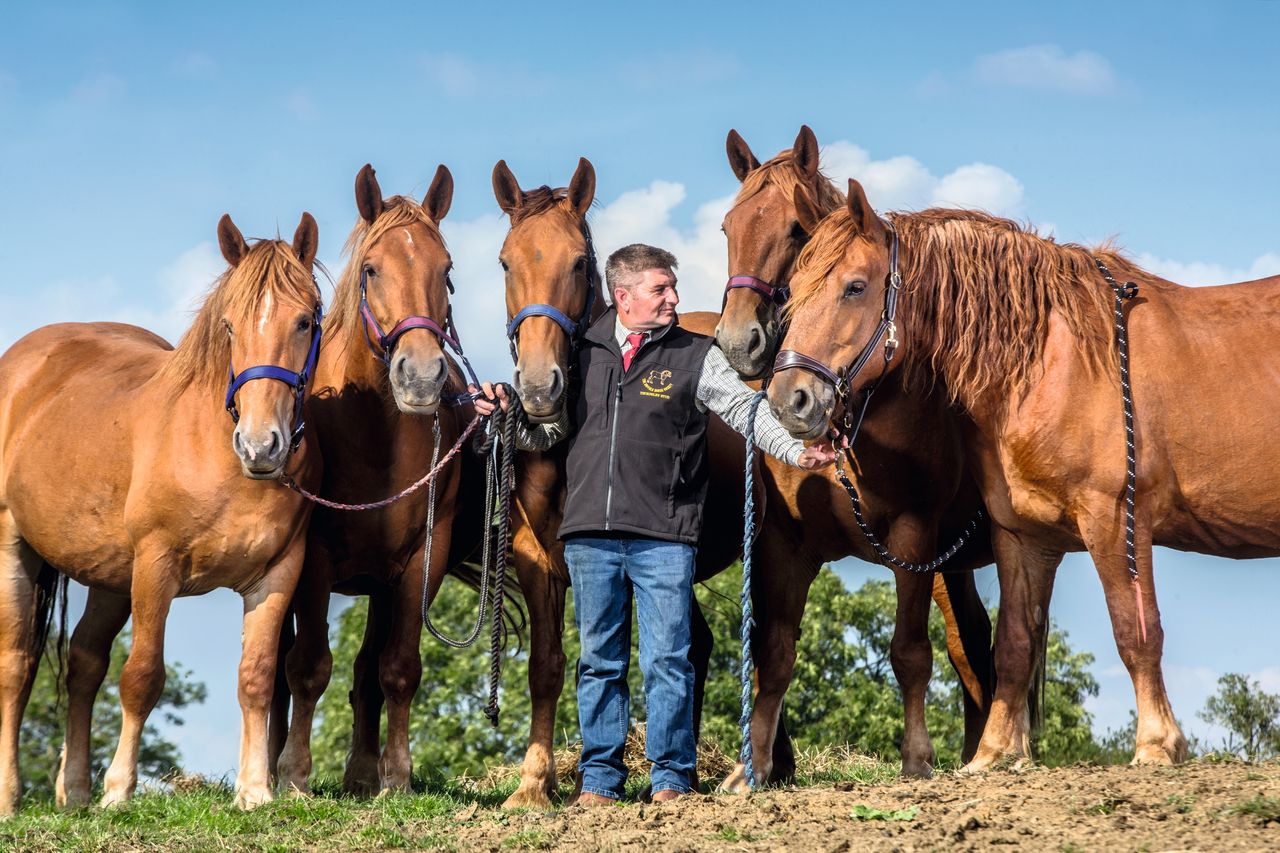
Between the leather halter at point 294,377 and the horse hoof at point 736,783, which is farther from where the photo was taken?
the leather halter at point 294,377

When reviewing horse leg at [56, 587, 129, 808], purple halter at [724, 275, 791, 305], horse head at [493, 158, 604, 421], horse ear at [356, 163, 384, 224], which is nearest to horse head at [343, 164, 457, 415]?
horse ear at [356, 163, 384, 224]

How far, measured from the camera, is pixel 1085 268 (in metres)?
6.32

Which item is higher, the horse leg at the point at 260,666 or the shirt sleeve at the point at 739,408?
the shirt sleeve at the point at 739,408

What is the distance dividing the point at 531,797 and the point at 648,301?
8.15 ft

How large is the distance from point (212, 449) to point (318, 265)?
1.22 meters

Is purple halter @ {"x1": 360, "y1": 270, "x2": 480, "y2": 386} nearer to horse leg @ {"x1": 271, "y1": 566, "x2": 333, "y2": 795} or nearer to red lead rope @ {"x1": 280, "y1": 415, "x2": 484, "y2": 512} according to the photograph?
red lead rope @ {"x1": 280, "y1": 415, "x2": 484, "y2": 512}

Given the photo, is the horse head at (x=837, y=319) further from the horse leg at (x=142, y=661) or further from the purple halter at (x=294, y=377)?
the horse leg at (x=142, y=661)

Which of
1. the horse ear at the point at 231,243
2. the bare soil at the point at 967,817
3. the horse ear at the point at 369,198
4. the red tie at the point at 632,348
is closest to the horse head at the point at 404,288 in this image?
the horse ear at the point at 369,198

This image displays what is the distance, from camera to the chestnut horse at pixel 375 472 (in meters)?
6.91

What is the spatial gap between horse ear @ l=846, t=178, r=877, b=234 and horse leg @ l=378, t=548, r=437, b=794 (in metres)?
2.80

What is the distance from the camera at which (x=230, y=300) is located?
668 centimetres

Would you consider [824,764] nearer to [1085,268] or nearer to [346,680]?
[1085,268]

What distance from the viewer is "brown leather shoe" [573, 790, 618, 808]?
5875 mm

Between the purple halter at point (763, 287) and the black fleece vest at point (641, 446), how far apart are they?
1.79 feet
